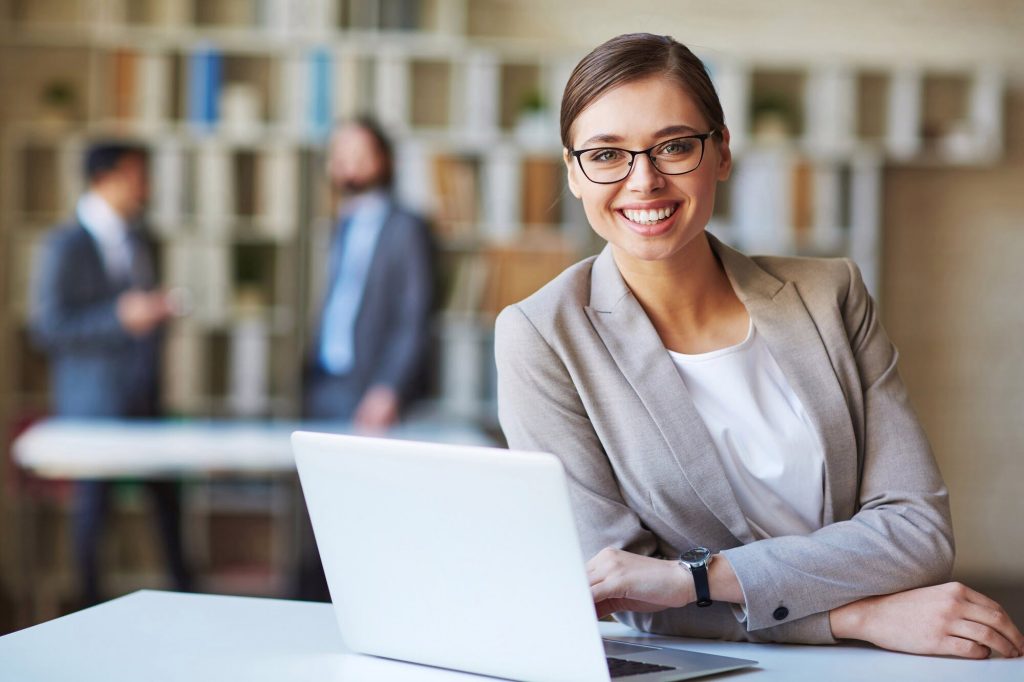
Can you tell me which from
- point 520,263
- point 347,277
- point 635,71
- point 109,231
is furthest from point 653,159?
point 520,263

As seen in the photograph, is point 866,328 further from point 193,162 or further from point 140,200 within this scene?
point 193,162

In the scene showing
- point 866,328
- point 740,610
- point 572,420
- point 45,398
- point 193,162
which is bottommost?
point 45,398

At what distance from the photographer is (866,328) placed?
1.62m

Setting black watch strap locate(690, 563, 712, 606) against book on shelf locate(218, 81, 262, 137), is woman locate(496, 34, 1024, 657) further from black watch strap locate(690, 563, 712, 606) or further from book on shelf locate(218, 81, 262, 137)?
book on shelf locate(218, 81, 262, 137)

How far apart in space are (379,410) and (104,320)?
1100 mm

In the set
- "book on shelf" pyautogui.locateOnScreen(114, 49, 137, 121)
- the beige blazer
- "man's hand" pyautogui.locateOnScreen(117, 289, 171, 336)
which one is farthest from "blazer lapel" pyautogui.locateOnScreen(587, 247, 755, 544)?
"book on shelf" pyautogui.locateOnScreen(114, 49, 137, 121)

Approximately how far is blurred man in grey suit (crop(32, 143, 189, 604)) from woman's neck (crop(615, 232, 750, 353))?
3198 mm

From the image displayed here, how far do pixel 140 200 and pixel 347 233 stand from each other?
88 centimetres

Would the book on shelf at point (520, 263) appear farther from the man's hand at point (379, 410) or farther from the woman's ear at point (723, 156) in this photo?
the woman's ear at point (723, 156)

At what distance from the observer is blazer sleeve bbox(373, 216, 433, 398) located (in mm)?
4250

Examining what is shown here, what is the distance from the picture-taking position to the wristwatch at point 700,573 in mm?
1407

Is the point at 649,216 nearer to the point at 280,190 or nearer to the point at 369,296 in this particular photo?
the point at 369,296

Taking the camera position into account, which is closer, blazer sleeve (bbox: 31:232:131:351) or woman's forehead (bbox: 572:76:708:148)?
woman's forehead (bbox: 572:76:708:148)

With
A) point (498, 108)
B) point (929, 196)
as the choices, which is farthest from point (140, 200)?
point (929, 196)
